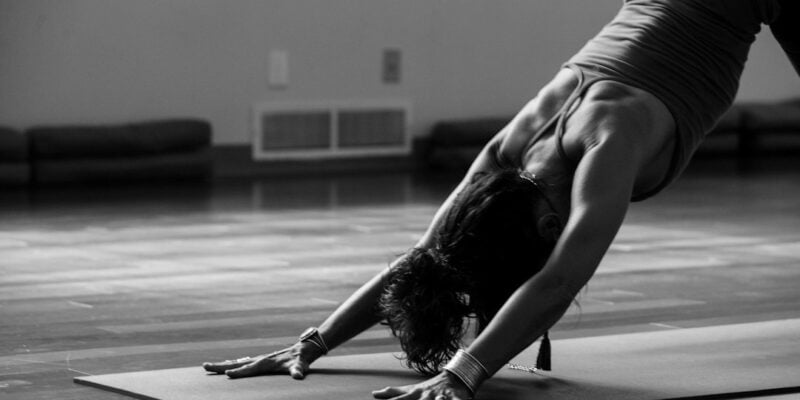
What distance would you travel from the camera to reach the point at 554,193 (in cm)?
273

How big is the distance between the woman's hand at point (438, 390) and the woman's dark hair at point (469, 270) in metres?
0.13

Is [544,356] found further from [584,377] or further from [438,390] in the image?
[438,390]

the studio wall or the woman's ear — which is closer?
the woman's ear

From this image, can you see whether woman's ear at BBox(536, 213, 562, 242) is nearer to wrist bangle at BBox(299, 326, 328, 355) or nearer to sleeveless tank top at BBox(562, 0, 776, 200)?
sleeveless tank top at BBox(562, 0, 776, 200)

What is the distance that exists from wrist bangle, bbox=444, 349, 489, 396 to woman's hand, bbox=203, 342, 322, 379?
1.32 feet

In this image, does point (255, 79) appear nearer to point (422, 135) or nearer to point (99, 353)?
point (422, 135)

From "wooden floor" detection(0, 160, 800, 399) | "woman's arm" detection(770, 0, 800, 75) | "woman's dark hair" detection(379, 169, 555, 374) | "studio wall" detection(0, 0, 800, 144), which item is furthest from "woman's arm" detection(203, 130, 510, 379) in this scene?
"studio wall" detection(0, 0, 800, 144)

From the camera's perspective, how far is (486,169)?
9.55ft

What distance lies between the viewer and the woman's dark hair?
8.68 feet

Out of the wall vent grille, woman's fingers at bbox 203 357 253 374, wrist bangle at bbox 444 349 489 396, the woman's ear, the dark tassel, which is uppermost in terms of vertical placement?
the woman's ear

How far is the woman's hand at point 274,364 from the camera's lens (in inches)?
112

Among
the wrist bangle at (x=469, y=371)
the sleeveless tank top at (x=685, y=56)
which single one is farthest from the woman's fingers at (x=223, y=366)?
the sleeveless tank top at (x=685, y=56)

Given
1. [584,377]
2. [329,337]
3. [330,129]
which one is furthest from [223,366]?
[330,129]

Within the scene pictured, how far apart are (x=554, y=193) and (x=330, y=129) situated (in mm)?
5725
